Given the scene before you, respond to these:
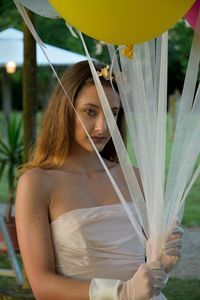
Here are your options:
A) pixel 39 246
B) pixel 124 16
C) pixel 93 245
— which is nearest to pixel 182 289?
pixel 93 245

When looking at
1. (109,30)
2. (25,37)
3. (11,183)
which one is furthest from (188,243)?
(109,30)

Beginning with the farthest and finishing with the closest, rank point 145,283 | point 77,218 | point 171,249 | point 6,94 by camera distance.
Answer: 1. point 6,94
2. point 77,218
3. point 171,249
4. point 145,283

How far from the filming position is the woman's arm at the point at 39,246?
80.9 inches

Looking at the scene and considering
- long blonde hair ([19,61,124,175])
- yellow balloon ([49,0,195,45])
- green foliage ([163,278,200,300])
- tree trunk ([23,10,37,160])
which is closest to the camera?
yellow balloon ([49,0,195,45])

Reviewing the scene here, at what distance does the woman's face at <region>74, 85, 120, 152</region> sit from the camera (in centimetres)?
218

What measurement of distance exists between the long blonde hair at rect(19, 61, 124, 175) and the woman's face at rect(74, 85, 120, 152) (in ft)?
0.08

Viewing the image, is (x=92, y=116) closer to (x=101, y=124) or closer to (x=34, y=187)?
(x=101, y=124)

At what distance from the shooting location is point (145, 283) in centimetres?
192

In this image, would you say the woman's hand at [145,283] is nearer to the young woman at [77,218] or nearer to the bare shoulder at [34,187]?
the young woman at [77,218]

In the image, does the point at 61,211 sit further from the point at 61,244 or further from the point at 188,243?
the point at 188,243

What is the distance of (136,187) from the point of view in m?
2.15

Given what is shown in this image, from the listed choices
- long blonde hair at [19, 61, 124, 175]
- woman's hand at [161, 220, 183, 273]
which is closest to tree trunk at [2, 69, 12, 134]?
long blonde hair at [19, 61, 124, 175]

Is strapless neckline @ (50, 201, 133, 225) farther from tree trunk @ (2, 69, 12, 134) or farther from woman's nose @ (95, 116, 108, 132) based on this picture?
tree trunk @ (2, 69, 12, 134)

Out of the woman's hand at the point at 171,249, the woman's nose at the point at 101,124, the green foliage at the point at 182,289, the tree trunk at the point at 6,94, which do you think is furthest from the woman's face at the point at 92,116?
the tree trunk at the point at 6,94
